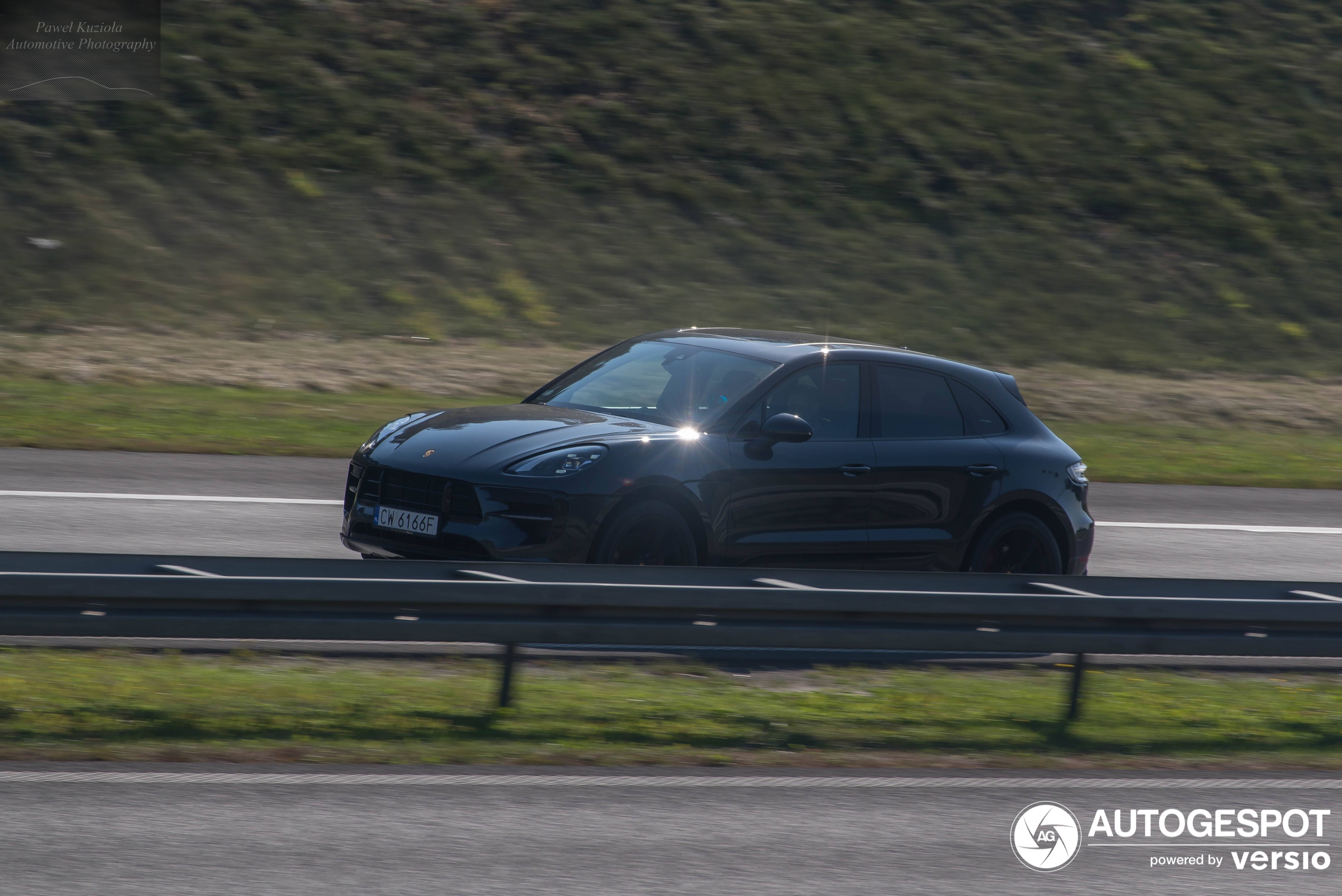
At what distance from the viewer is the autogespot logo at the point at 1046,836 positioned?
17.9 ft

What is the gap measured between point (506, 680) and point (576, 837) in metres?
1.76

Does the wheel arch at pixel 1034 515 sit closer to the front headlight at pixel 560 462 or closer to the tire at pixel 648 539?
the tire at pixel 648 539

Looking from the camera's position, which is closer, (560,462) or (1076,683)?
(1076,683)

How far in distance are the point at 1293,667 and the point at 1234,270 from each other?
72.3 feet

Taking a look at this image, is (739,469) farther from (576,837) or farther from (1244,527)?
(1244,527)

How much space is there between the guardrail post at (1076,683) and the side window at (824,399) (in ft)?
6.78

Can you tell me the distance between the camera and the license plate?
8086mm

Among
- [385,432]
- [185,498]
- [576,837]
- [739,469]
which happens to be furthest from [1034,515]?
[185,498]

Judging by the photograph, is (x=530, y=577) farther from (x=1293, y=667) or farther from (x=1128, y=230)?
(x=1128, y=230)

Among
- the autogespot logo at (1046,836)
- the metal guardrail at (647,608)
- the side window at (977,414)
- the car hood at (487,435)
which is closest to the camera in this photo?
the autogespot logo at (1046,836)

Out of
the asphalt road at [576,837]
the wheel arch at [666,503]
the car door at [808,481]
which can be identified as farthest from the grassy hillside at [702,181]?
the asphalt road at [576,837]

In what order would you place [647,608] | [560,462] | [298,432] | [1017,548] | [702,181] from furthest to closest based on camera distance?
[702,181], [298,432], [1017,548], [560,462], [647,608]

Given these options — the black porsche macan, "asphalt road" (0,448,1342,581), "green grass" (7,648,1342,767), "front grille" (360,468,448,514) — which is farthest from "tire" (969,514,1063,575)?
"front grille" (360,468,448,514)

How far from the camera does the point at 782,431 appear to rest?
28.0 feet
